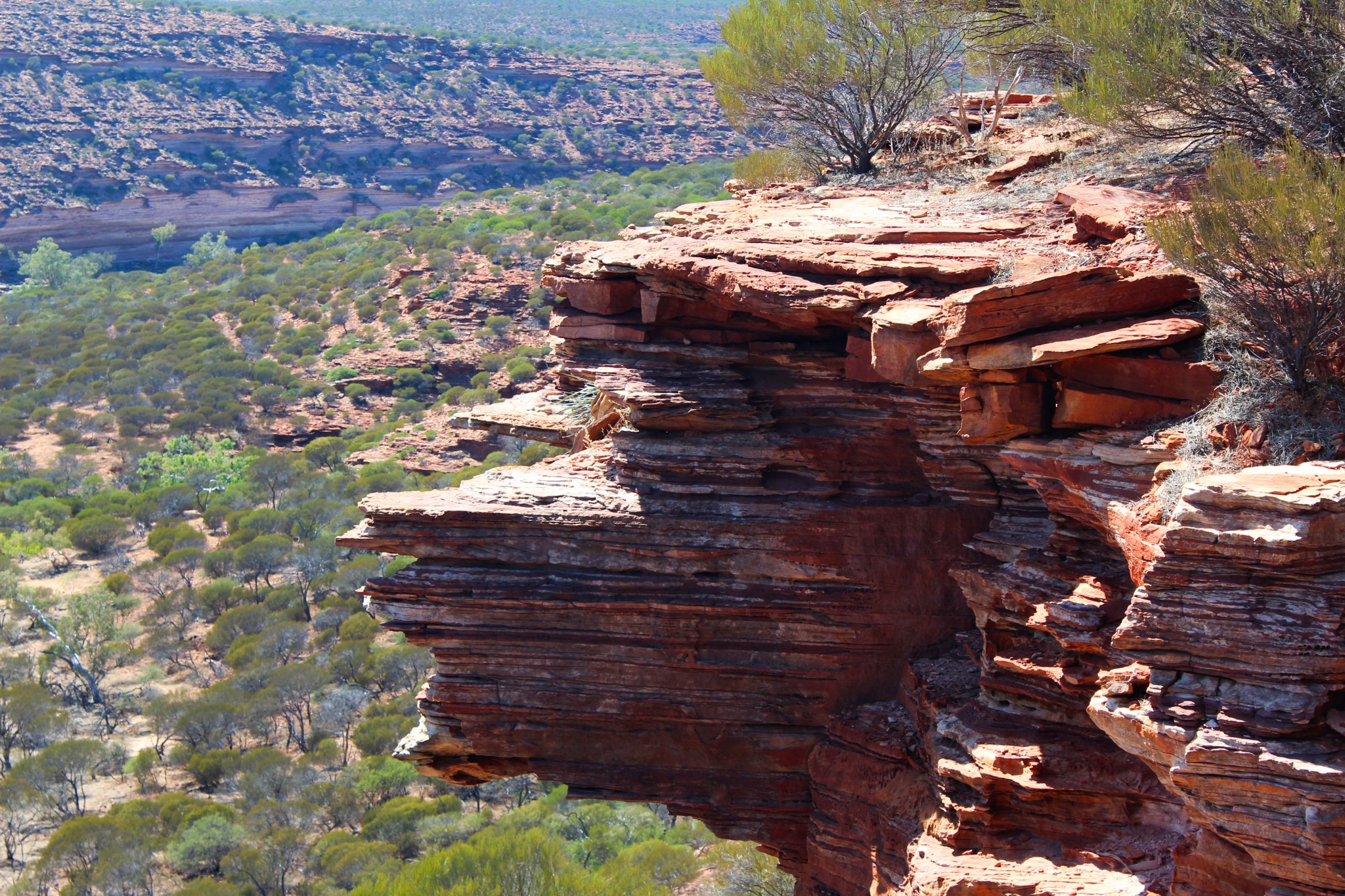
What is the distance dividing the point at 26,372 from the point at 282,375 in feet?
47.3

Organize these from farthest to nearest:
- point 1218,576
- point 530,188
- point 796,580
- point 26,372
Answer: point 530,188
point 26,372
point 796,580
point 1218,576

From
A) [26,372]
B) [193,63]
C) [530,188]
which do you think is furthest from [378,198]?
[26,372]

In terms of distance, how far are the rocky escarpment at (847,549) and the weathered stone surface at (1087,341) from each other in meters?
0.02

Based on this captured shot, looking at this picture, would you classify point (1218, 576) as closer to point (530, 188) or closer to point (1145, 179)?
point (1145, 179)

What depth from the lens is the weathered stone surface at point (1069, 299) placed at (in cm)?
748

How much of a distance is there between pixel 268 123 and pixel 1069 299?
85.7 m

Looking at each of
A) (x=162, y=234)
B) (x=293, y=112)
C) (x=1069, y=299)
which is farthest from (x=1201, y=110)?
(x=293, y=112)

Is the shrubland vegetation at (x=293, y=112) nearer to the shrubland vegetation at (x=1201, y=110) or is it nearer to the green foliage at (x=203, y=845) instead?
the green foliage at (x=203, y=845)

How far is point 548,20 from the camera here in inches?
5310

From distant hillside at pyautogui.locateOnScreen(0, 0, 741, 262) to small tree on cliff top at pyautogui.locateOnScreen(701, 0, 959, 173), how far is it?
2586 inches

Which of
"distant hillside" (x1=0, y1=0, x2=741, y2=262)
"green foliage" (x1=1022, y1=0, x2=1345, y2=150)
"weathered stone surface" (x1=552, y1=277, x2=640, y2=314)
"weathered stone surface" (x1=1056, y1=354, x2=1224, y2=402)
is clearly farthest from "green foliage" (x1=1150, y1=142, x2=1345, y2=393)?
"distant hillside" (x1=0, y1=0, x2=741, y2=262)

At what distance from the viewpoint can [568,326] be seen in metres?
10.9

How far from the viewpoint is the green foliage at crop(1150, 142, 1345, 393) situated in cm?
675

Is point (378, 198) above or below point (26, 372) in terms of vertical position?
above
